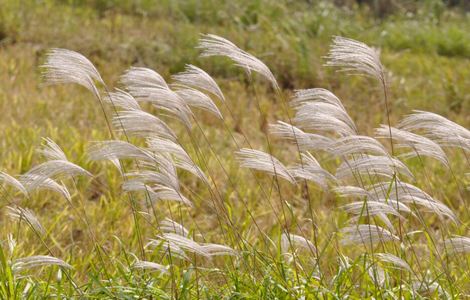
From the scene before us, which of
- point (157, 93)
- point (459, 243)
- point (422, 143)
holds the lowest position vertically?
point (459, 243)

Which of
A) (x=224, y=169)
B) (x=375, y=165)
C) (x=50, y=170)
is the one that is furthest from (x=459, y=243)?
(x=50, y=170)

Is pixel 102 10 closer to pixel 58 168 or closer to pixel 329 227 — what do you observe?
pixel 329 227

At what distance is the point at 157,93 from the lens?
205cm

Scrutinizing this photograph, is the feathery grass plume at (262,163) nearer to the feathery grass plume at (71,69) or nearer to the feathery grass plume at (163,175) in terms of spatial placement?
the feathery grass plume at (163,175)

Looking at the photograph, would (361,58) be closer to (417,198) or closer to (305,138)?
(305,138)

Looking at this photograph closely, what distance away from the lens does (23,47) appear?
7.36 metres

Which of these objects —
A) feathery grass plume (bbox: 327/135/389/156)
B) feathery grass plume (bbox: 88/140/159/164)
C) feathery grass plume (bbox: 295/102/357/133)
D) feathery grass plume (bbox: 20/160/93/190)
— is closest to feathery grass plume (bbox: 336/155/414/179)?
feathery grass plume (bbox: 327/135/389/156)

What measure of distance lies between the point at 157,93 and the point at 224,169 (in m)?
0.56

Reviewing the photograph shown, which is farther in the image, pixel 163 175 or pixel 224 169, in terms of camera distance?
pixel 224 169

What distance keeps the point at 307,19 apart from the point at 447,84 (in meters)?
2.59

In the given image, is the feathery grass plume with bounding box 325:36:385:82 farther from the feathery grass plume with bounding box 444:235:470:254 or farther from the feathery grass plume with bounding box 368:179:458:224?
the feathery grass plume with bounding box 444:235:470:254

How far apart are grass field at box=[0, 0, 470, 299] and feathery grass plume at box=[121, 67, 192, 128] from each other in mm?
140

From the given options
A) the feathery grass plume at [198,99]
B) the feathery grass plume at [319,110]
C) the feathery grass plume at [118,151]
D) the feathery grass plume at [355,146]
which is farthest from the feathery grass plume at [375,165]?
the feathery grass plume at [118,151]

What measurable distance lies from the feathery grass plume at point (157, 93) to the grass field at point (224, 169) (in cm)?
14
